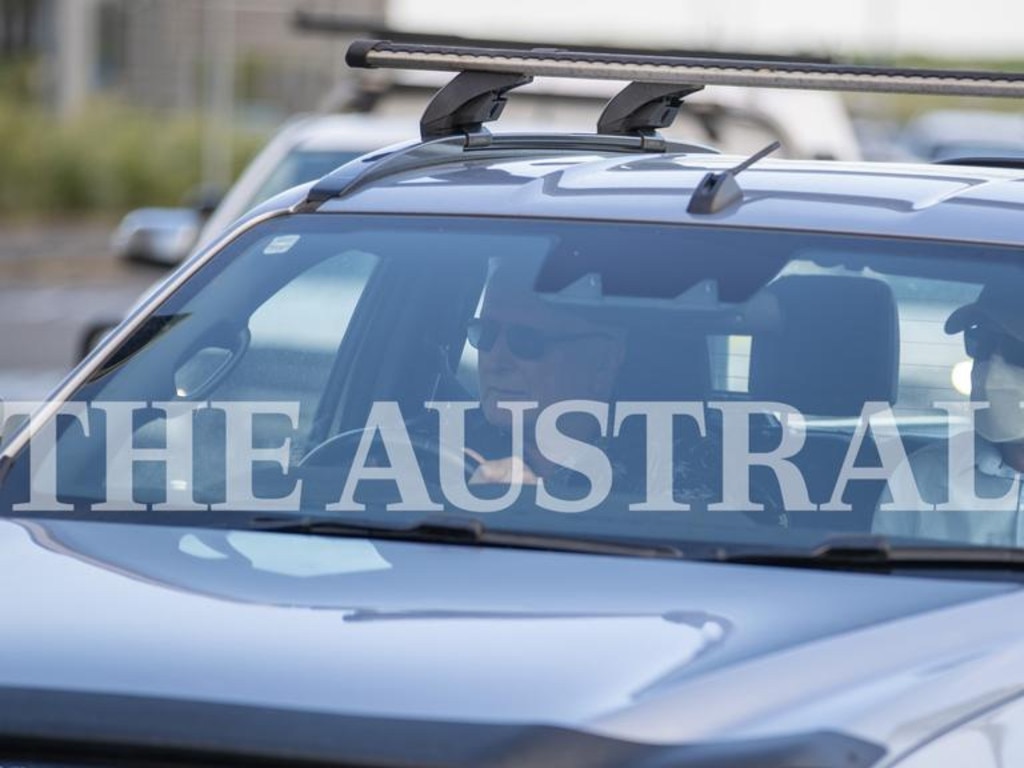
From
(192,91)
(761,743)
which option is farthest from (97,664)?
(192,91)

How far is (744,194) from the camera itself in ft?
12.0

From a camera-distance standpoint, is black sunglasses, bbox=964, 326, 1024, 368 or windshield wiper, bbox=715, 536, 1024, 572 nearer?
windshield wiper, bbox=715, 536, 1024, 572

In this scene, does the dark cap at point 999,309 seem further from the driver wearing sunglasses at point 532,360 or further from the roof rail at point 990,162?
the roof rail at point 990,162

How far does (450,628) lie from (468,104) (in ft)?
5.42

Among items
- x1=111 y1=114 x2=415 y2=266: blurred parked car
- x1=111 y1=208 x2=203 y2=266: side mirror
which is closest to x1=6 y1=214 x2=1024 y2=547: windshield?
x1=111 y1=114 x2=415 y2=266: blurred parked car

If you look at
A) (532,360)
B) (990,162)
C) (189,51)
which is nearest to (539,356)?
(532,360)

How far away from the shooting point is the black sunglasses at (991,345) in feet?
11.7

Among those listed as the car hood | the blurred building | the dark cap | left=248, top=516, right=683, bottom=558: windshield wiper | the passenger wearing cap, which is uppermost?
the blurred building

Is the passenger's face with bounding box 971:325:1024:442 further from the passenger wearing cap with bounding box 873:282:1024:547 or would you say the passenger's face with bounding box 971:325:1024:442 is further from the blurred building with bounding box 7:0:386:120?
the blurred building with bounding box 7:0:386:120

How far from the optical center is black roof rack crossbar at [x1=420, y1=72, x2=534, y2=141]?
→ 4.16 metres

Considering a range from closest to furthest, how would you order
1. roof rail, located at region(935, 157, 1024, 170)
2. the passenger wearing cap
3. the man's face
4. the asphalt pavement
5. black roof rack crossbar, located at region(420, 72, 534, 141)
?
the passenger wearing cap < the man's face < black roof rack crossbar, located at region(420, 72, 534, 141) < roof rail, located at region(935, 157, 1024, 170) < the asphalt pavement

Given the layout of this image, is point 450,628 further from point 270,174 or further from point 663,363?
point 270,174

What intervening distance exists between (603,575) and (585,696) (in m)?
0.43

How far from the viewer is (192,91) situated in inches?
1684
